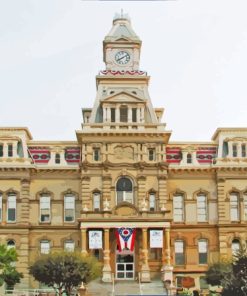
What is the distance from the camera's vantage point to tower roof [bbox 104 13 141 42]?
75312 millimetres

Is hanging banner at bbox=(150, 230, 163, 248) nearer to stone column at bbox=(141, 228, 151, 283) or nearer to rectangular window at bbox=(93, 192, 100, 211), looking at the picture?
stone column at bbox=(141, 228, 151, 283)

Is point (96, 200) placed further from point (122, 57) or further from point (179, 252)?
point (122, 57)

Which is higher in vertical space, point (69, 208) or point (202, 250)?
point (69, 208)

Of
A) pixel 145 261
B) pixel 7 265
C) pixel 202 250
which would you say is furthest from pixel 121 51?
pixel 7 265

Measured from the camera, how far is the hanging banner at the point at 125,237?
66.7m

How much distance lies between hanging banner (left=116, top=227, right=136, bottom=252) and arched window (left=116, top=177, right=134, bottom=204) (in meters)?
3.58

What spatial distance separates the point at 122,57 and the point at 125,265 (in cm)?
1974

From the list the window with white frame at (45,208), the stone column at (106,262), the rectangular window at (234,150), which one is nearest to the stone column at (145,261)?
the stone column at (106,262)

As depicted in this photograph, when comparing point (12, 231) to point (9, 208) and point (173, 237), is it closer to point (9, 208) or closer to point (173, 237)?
point (9, 208)

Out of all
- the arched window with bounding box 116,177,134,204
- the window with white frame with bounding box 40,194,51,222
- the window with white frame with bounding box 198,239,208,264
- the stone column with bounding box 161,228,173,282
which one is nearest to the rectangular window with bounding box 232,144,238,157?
the window with white frame with bounding box 198,239,208,264

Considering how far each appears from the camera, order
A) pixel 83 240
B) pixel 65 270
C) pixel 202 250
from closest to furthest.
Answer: pixel 65 270, pixel 83 240, pixel 202 250

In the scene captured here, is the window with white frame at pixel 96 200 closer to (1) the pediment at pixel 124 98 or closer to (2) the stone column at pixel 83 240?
(2) the stone column at pixel 83 240

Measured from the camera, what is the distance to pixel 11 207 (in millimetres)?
70500

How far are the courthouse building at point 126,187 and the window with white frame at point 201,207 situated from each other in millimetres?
91
